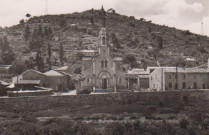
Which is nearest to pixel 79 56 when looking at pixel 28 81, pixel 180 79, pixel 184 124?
pixel 28 81

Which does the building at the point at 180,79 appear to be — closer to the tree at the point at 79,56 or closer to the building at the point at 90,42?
the tree at the point at 79,56

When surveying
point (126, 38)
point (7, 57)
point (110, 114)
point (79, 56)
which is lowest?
point (110, 114)

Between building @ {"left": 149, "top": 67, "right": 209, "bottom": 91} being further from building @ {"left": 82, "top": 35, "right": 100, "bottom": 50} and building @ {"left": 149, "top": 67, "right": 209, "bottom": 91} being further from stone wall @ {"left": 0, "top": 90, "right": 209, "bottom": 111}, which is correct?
building @ {"left": 82, "top": 35, "right": 100, "bottom": 50}

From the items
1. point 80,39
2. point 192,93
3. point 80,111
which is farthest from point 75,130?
point 80,39

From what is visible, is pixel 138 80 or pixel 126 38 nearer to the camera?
pixel 138 80

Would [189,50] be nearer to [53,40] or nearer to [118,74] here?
[53,40]

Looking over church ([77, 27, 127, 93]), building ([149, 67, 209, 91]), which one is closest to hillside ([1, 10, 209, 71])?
building ([149, 67, 209, 91])

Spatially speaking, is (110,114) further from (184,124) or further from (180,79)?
(180,79)
